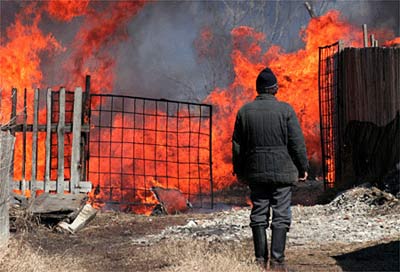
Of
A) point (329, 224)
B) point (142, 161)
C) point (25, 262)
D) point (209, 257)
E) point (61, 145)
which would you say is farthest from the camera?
point (142, 161)

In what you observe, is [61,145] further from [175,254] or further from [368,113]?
[368,113]

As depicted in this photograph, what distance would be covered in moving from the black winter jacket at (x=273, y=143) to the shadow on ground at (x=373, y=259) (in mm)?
1206

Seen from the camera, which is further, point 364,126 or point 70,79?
point 70,79

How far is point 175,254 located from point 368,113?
555 cm

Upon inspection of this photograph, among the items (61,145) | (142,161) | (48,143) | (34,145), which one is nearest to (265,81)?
(61,145)

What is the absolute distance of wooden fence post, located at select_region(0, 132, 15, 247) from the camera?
252 inches

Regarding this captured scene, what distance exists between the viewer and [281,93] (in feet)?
55.1

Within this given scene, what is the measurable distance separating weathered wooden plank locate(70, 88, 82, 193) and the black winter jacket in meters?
5.59

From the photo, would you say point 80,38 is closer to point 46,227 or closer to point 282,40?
point 46,227

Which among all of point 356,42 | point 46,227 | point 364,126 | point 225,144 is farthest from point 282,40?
point 46,227

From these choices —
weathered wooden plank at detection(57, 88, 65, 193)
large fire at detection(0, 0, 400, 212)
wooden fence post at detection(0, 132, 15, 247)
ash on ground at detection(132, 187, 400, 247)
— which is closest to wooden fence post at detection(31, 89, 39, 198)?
weathered wooden plank at detection(57, 88, 65, 193)

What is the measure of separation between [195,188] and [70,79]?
Result: 458 centimetres

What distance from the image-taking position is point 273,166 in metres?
5.68

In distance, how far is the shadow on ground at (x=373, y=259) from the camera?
612 cm
